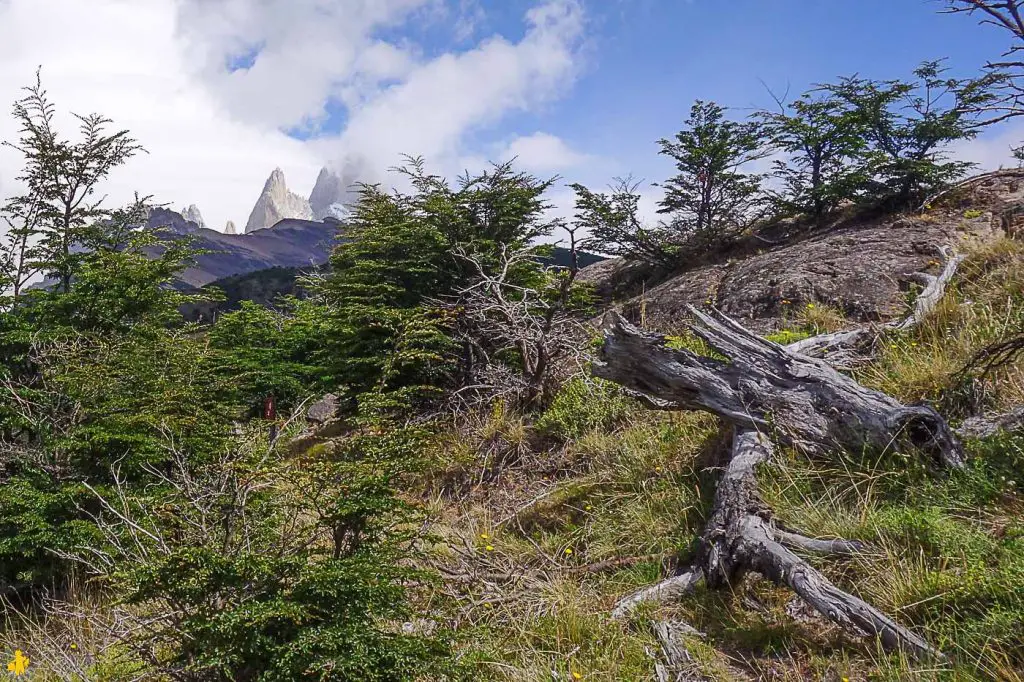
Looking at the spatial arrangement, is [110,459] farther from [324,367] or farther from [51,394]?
[324,367]

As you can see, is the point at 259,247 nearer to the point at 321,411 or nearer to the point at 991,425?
the point at 321,411

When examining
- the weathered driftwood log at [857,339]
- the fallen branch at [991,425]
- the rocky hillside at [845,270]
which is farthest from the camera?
the rocky hillside at [845,270]

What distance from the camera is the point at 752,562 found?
251 cm

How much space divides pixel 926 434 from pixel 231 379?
6028 millimetres

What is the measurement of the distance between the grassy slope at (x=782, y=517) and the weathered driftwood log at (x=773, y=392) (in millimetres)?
129

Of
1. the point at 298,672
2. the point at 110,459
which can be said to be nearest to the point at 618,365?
the point at 298,672

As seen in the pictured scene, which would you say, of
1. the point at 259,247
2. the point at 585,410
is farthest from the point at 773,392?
the point at 259,247

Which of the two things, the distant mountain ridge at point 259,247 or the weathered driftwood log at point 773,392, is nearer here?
the weathered driftwood log at point 773,392

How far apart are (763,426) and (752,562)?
0.91 metres

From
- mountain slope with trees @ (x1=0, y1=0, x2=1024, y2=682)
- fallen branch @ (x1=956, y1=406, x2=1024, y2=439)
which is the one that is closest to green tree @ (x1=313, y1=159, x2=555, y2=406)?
mountain slope with trees @ (x1=0, y1=0, x2=1024, y2=682)

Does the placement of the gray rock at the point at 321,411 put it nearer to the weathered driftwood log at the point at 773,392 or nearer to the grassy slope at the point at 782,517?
the grassy slope at the point at 782,517

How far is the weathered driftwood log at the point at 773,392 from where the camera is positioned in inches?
106

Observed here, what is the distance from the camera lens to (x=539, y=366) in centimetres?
538

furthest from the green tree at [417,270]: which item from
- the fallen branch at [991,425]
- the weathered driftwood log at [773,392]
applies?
the fallen branch at [991,425]
